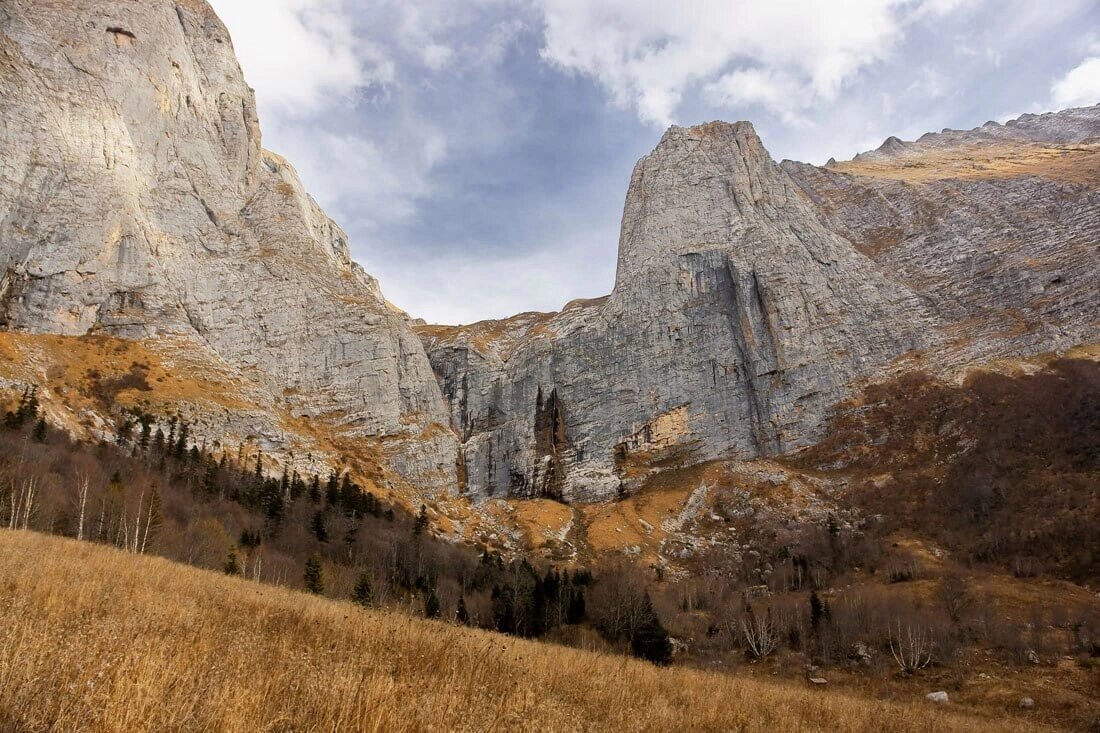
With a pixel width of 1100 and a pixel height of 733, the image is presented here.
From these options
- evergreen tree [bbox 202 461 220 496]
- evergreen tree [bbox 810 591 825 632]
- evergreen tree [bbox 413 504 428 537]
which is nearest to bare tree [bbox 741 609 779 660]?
evergreen tree [bbox 810 591 825 632]

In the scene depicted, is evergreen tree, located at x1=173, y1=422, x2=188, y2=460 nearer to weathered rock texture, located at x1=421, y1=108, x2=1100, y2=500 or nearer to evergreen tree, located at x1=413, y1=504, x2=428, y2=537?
evergreen tree, located at x1=413, y1=504, x2=428, y2=537

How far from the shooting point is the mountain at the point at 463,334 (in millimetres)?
77188

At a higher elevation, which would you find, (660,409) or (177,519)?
(660,409)

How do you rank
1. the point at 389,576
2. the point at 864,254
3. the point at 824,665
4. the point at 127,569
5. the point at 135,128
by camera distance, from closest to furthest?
the point at 127,569 < the point at 824,665 < the point at 389,576 < the point at 135,128 < the point at 864,254

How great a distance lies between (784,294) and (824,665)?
235ft

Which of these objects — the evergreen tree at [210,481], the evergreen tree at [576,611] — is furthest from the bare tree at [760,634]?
the evergreen tree at [210,481]

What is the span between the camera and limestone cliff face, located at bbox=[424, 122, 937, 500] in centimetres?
9406

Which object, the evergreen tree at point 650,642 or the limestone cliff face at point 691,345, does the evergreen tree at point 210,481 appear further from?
the limestone cliff face at point 691,345

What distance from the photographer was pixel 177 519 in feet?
162

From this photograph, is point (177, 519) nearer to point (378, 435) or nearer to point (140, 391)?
point (140, 391)

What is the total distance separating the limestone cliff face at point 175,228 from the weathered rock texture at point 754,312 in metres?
18.0

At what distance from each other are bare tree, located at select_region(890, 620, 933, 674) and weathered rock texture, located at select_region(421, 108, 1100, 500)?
5214 cm

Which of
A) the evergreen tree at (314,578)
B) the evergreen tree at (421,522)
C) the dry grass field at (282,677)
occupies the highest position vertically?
the dry grass field at (282,677)

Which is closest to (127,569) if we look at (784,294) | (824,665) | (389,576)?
(824,665)
